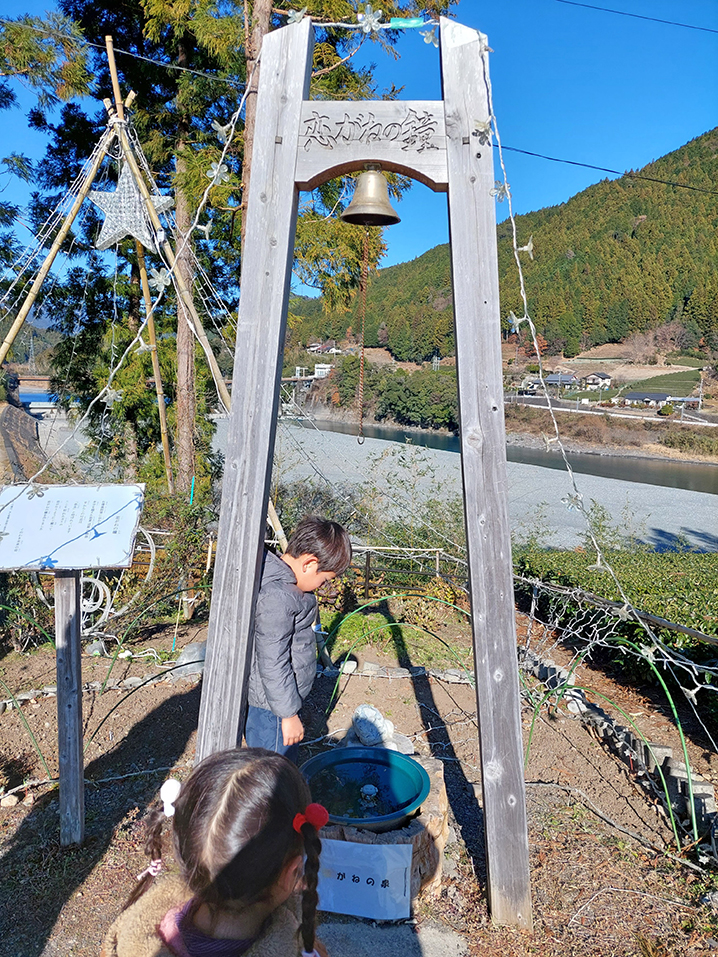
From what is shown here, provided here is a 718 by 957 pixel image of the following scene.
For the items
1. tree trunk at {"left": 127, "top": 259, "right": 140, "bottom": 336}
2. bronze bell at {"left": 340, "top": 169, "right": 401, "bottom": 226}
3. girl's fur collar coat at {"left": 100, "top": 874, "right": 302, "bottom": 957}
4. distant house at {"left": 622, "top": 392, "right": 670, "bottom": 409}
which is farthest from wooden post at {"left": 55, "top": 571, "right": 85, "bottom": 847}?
distant house at {"left": 622, "top": 392, "right": 670, "bottom": 409}

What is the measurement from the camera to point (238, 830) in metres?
1.04

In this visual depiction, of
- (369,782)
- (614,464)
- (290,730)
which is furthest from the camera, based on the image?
(614,464)

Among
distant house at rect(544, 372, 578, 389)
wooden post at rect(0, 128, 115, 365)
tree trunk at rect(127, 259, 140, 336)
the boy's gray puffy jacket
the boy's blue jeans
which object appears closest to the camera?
the boy's gray puffy jacket

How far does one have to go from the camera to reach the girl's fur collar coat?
1.03 metres

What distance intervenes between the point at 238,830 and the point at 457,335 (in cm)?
131

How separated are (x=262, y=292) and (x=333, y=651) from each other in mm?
3429

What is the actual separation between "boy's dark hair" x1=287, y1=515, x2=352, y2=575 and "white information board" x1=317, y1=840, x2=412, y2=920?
875mm

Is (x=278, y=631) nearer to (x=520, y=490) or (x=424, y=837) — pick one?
(x=424, y=837)

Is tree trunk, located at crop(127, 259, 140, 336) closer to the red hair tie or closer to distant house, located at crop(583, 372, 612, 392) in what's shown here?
the red hair tie

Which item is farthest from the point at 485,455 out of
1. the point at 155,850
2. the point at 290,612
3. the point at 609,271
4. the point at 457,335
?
the point at 609,271

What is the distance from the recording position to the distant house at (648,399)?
30609 millimetres

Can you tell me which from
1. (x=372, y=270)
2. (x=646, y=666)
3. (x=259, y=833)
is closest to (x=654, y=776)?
(x=646, y=666)

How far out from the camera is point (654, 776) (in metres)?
3.00

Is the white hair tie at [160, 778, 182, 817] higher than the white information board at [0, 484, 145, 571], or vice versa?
the white information board at [0, 484, 145, 571]
